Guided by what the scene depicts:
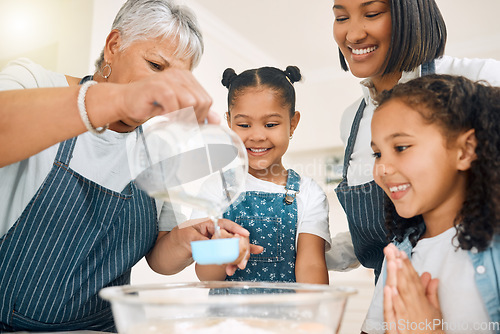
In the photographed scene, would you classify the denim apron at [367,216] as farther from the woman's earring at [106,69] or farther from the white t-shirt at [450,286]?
the woman's earring at [106,69]

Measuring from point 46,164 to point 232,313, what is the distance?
0.70 metres

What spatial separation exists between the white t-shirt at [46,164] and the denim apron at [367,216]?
49cm

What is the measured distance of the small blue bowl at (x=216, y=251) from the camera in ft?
2.21

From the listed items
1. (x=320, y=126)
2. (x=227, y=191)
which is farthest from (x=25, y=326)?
(x=320, y=126)

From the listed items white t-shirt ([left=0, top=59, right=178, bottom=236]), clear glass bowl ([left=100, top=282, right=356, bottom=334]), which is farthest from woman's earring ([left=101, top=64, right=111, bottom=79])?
clear glass bowl ([left=100, top=282, right=356, bottom=334])

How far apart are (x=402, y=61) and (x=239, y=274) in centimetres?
77

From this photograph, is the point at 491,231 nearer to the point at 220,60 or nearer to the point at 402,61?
the point at 402,61

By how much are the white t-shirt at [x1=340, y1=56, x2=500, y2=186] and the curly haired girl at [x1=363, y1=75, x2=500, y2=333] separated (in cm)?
11

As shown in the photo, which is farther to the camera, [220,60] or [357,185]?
[220,60]

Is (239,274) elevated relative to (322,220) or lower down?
lower down

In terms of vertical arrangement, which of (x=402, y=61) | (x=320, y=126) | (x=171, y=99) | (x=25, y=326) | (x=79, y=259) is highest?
(x=320, y=126)

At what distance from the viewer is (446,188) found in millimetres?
920

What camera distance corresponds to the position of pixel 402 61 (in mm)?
1139

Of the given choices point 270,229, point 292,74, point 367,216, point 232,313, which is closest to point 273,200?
point 270,229
